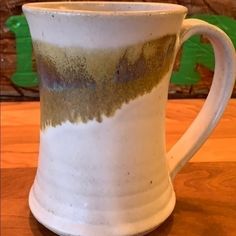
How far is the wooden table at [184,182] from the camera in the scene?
0.39m

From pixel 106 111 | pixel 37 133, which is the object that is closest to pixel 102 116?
pixel 106 111

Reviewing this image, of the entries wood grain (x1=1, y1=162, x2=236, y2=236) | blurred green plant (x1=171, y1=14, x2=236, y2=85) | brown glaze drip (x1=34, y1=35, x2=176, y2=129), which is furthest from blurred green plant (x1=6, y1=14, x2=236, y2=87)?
brown glaze drip (x1=34, y1=35, x2=176, y2=129)

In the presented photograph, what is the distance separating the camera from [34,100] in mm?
694

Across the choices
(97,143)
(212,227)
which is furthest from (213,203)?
(97,143)

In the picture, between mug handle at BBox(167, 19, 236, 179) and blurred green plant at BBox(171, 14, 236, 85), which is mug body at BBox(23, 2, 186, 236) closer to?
mug handle at BBox(167, 19, 236, 179)

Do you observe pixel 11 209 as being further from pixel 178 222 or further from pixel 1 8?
pixel 1 8

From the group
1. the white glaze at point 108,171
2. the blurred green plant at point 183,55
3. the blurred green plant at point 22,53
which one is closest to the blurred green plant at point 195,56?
the blurred green plant at point 183,55

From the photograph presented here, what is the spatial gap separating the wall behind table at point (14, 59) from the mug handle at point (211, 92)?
0.27 m

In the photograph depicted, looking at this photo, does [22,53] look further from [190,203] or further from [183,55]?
[190,203]

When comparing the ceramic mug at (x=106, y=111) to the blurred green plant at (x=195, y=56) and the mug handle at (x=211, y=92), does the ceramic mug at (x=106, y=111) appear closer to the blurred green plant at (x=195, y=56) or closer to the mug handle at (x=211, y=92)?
the mug handle at (x=211, y=92)

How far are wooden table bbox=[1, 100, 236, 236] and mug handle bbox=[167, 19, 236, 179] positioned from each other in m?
0.04

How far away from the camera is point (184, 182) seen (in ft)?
1.47

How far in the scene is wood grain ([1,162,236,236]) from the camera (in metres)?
0.38

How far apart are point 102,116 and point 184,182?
0.15m
